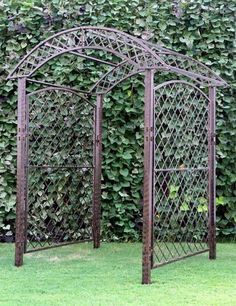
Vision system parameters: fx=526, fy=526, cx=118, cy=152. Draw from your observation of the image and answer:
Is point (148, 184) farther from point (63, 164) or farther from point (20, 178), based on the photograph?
point (63, 164)

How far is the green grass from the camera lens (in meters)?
3.46

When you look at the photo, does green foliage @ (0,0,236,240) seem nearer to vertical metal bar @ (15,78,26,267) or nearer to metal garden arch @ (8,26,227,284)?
metal garden arch @ (8,26,227,284)

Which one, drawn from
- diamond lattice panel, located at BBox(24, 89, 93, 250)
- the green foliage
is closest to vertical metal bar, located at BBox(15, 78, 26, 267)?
diamond lattice panel, located at BBox(24, 89, 93, 250)

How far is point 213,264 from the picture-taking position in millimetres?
4586

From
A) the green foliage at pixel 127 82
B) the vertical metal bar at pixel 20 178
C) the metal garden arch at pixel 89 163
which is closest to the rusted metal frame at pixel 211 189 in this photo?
the metal garden arch at pixel 89 163

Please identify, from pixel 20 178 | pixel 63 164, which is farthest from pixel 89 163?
pixel 20 178

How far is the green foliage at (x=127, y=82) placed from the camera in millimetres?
5777

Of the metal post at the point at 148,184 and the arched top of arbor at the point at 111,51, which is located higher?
the arched top of arbor at the point at 111,51

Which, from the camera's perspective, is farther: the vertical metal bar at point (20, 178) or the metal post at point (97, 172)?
the metal post at point (97, 172)

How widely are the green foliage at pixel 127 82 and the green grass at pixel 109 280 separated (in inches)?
29.4

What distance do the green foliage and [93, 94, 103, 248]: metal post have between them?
41cm

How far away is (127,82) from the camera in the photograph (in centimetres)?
580

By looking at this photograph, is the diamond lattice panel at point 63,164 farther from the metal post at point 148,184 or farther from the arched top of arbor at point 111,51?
the metal post at point 148,184

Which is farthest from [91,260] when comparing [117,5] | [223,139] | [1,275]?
[117,5]
